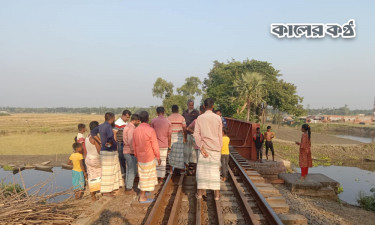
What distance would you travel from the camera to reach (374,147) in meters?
28.0

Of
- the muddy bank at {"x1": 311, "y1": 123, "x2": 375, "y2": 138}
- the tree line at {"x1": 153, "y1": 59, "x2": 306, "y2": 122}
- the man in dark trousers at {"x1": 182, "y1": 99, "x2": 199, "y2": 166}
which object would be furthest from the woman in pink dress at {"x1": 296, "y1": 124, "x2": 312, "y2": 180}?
the muddy bank at {"x1": 311, "y1": 123, "x2": 375, "y2": 138}

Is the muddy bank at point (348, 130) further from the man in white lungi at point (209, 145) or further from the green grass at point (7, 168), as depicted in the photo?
the man in white lungi at point (209, 145)

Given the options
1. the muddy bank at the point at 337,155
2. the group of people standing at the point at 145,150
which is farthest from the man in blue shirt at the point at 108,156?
the muddy bank at the point at 337,155

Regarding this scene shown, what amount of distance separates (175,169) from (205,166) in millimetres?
2164

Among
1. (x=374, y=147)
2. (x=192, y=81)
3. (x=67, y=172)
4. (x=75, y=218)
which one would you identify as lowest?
(x=67, y=172)

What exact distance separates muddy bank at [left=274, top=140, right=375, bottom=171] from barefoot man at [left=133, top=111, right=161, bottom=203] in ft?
55.3

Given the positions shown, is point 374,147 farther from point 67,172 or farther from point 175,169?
point 67,172

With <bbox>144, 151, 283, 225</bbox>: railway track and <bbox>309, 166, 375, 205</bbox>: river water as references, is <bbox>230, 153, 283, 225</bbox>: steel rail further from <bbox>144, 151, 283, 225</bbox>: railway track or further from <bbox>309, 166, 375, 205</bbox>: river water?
<bbox>309, 166, 375, 205</bbox>: river water

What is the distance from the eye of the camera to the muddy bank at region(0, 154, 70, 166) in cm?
2469

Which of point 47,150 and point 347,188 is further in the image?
point 47,150

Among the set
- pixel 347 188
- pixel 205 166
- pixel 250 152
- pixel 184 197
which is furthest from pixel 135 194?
pixel 347 188

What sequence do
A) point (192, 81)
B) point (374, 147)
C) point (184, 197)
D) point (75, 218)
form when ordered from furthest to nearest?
point (192, 81) < point (374, 147) < point (184, 197) < point (75, 218)

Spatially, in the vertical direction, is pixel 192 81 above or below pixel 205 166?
above

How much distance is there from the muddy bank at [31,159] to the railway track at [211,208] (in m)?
23.6
